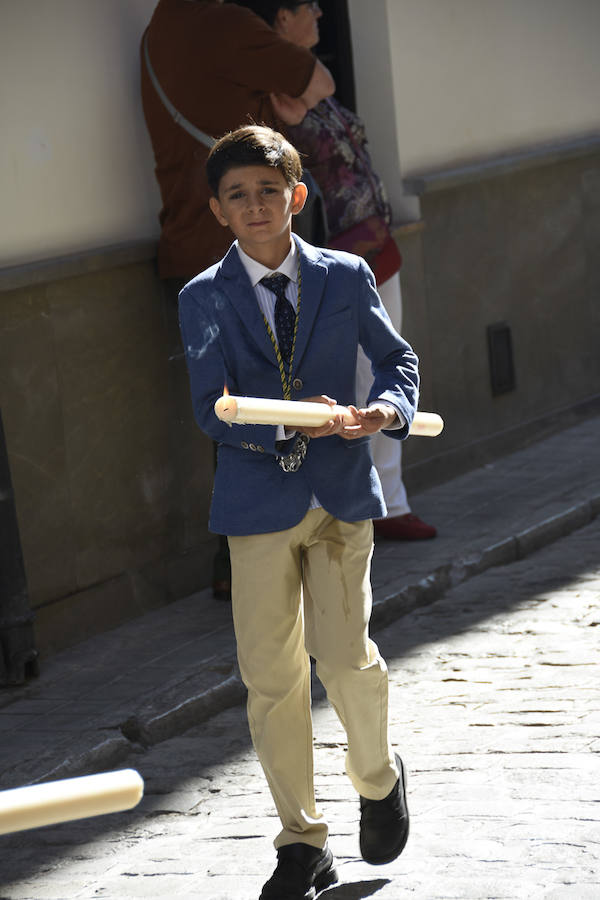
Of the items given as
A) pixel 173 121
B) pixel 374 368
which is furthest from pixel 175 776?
pixel 173 121

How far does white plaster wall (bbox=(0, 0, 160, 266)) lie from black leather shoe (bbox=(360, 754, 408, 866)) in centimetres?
292

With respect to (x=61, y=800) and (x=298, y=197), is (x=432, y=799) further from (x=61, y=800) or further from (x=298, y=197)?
(x=61, y=800)

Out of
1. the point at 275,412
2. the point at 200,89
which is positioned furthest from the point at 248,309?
the point at 200,89

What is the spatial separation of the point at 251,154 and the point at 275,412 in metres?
0.87

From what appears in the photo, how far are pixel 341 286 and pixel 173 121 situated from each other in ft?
9.22

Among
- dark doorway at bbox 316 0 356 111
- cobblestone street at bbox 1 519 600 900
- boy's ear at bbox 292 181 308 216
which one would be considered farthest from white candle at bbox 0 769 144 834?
dark doorway at bbox 316 0 356 111

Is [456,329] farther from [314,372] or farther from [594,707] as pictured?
[314,372]

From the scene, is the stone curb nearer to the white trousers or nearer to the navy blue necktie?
the white trousers

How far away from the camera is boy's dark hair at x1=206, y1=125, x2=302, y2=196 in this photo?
3.72 m

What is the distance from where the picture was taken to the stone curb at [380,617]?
5051mm

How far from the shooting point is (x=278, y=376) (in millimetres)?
3805

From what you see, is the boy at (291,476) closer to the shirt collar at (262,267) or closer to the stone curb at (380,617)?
the shirt collar at (262,267)

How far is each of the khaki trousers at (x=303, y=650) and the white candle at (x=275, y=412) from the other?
423 mm

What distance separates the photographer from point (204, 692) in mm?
5496
